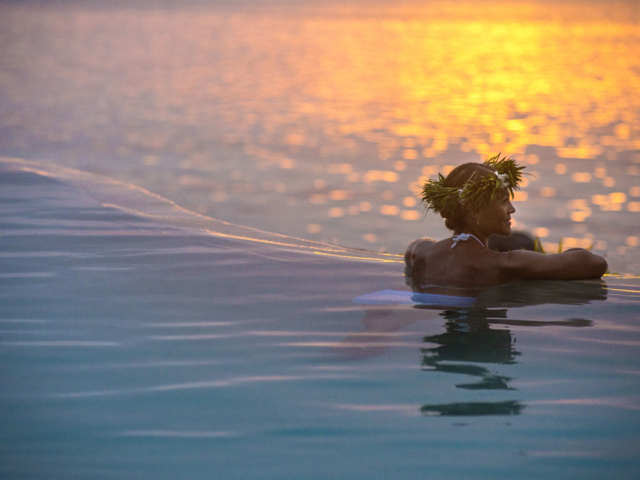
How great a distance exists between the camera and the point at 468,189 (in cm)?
486

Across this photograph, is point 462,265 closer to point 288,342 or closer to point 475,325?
point 475,325

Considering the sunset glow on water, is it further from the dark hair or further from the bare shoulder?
the dark hair

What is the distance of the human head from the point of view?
16.0 feet

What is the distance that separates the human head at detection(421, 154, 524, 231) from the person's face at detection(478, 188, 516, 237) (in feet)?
0.09

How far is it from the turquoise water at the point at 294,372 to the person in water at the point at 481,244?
17 cm

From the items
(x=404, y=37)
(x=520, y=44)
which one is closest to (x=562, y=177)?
(x=520, y=44)

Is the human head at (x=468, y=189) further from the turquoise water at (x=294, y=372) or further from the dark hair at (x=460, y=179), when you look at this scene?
the turquoise water at (x=294, y=372)

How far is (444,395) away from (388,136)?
15.8 metres

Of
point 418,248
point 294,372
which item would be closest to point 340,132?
point 418,248

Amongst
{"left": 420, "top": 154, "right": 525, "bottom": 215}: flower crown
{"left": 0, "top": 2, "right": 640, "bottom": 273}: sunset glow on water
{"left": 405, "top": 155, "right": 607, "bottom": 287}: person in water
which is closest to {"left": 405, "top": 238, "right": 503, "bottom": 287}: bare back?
{"left": 405, "top": 155, "right": 607, "bottom": 287}: person in water

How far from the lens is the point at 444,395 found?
360 cm

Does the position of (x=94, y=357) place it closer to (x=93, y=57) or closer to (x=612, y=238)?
(x=612, y=238)

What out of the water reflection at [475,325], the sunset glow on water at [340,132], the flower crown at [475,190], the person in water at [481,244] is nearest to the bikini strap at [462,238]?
the person in water at [481,244]

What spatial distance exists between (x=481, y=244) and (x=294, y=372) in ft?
5.97
